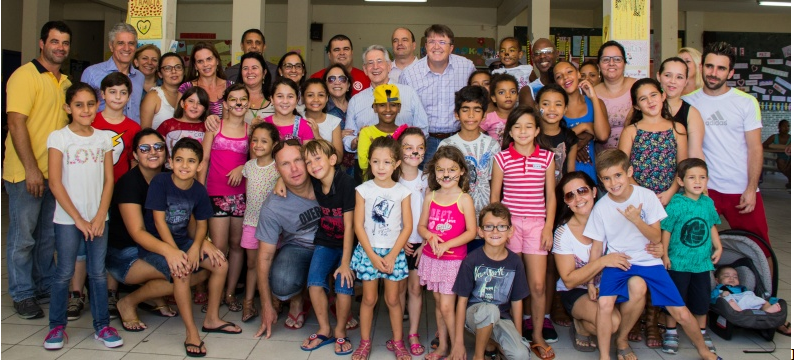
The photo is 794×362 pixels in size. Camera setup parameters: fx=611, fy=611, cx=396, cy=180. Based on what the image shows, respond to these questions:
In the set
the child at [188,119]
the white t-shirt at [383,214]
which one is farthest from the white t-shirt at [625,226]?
the child at [188,119]

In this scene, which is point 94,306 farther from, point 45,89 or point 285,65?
point 285,65

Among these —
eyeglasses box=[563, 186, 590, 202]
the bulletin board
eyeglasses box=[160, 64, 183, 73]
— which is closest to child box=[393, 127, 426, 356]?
eyeglasses box=[563, 186, 590, 202]

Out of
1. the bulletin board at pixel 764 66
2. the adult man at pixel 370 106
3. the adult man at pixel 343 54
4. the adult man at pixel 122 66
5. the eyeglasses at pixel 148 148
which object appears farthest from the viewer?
the bulletin board at pixel 764 66

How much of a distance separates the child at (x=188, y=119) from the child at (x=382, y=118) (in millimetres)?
1020

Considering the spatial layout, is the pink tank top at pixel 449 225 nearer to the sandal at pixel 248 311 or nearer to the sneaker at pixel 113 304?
the sandal at pixel 248 311

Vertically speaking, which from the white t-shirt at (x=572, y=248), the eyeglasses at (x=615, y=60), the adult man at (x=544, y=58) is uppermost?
the adult man at (x=544, y=58)

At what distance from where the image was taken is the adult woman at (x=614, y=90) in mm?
3904

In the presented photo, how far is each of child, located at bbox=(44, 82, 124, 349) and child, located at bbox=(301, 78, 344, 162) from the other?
122cm

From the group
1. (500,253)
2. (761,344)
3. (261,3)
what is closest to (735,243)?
(761,344)

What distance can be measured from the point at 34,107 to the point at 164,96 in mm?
757

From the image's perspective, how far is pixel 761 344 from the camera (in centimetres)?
337

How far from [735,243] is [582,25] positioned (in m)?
9.46

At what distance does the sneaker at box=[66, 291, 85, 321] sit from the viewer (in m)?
3.57

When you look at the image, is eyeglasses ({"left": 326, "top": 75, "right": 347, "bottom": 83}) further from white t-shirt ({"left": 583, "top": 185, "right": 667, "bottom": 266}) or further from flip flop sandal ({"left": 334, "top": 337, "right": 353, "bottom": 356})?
white t-shirt ({"left": 583, "top": 185, "right": 667, "bottom": 266})
